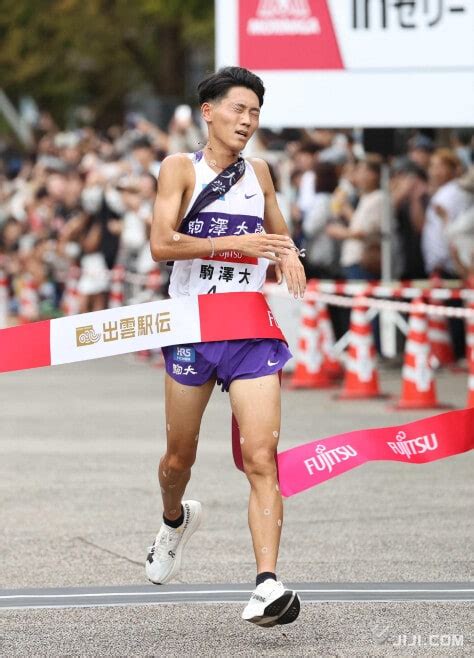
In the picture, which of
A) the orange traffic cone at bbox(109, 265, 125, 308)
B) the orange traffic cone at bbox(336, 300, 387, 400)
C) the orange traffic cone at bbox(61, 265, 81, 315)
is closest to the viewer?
the orange traffic cone at bbox(336, 300, 387, 400)

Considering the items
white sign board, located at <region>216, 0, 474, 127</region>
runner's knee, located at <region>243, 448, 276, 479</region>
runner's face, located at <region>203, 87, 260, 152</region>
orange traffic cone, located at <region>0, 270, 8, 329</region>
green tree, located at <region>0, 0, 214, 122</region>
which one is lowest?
orange traffic cone, located at <region>0, 270, 8, 329</region>

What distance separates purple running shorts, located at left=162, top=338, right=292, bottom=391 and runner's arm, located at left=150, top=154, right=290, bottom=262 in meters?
0.39

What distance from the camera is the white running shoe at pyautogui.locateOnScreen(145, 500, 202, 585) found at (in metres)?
7.77

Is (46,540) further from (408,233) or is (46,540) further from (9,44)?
(9,44)

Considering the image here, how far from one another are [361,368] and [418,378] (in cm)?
117

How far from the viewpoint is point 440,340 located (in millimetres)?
19516

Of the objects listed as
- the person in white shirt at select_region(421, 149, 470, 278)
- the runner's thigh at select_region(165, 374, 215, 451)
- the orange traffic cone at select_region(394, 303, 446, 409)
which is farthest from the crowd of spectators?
the runner's thigh at select_region(165, 374, 215, 451)

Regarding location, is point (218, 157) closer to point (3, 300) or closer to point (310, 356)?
point (310, 356)

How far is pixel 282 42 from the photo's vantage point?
55.7ft

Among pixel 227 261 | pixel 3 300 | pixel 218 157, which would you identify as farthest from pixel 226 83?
pixel 3 300

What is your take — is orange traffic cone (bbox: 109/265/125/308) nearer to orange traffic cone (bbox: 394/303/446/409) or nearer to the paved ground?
the paved ground

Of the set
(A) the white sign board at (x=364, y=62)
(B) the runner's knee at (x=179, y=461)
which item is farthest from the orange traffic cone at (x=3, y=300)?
(B) the runner's knee at (x=179, y=461)

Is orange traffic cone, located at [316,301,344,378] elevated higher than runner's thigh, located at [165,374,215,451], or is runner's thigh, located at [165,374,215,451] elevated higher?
runner's thigh, located at [165,374,215,451]

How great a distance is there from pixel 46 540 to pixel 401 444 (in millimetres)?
2224
